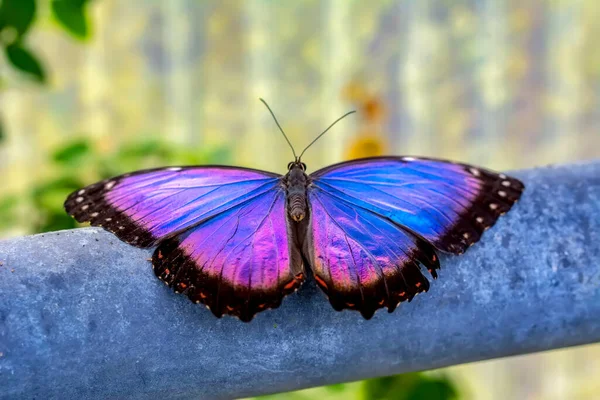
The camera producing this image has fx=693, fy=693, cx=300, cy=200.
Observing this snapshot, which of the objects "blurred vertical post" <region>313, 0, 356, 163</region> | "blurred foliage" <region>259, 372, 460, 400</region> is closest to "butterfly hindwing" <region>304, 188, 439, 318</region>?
"blurred foliage" <region>259, 372, 460, 400</region>

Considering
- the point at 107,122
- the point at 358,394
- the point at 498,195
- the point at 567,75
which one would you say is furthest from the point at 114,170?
the point at 567,75

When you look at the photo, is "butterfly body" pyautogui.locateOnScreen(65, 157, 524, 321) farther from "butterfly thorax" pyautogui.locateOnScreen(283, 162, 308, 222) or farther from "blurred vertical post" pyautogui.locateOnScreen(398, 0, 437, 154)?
"blurred vertical post" pyautogui.locateOnScreen(398, 0, 437, 154)

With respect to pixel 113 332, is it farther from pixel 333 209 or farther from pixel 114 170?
pixel 114 170

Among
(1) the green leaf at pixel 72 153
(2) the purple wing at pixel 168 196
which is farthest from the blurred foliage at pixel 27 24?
(2) the purple wing at pixel 168 196

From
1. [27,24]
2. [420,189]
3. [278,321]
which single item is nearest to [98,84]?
[27,24]

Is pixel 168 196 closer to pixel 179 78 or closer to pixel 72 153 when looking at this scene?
pixel 72 153

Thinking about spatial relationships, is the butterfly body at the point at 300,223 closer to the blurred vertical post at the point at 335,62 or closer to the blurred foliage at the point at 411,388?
the blurred foliage at the point at 411,388
